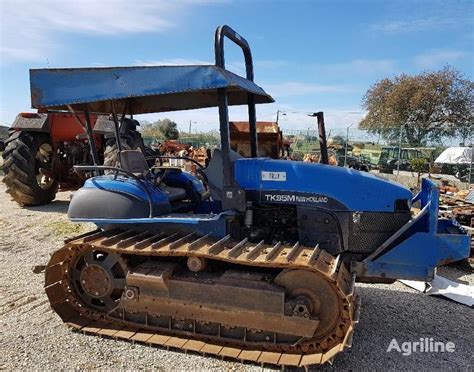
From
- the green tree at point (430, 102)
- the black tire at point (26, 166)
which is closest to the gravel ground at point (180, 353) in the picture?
the black tire at point (26, 166)

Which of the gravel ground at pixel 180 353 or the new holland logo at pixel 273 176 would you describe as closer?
the gravel ground at pixel 180 353

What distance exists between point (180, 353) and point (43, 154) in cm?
801

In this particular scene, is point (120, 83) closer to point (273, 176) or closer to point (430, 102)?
point (273, 176)

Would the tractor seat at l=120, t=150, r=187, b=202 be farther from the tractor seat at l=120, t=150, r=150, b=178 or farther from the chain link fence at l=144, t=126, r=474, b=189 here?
the chain link fence at l=144, t=126, r=474, b=189

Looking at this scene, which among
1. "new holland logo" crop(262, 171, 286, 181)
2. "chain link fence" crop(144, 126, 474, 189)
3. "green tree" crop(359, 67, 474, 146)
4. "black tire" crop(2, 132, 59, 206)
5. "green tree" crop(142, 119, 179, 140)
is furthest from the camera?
"green tree" crop(142, 119, 179, 140)

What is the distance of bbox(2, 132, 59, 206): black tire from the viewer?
9.59m

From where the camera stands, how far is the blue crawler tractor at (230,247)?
11.6 feet

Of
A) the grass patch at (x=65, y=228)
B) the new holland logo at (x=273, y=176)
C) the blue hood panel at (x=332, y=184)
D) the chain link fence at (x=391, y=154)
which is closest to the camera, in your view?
the blue hood panel at (x=332, y=184)

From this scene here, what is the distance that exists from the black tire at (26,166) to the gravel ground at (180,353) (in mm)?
4166

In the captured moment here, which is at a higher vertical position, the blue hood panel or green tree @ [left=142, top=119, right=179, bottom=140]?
green tree @ [left=142, top=119, right=179, bottom=140]

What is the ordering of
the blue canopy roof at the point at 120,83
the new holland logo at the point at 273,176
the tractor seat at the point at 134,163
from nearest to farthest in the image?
the blue canopy roof at the point at 120,83 → the new holland logo at the point at 273,176 → the tractor seat at the point at 134,163

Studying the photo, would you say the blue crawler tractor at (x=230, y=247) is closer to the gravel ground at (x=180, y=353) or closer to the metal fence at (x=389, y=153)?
the gravel ground at (x=180, y=353)

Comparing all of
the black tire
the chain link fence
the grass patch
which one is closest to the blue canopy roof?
the grass patch

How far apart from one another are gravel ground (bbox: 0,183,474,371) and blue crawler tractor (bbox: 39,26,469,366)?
0.16m
